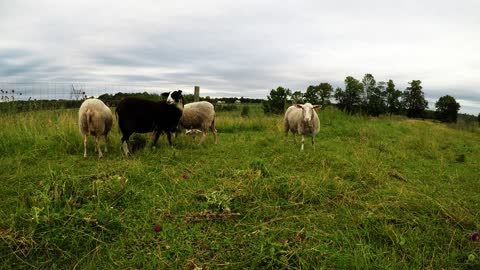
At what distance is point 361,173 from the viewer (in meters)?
5.41

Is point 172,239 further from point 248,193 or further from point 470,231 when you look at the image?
point 470,231

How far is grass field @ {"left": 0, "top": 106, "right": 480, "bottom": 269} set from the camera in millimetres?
2779

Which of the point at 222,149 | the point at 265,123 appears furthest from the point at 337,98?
the point at 222,149

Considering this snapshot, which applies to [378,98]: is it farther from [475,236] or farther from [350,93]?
[475,236]

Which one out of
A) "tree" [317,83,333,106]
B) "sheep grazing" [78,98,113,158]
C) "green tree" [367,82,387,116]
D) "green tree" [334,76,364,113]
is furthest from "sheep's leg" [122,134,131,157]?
"green tree" [367,82,387,116]

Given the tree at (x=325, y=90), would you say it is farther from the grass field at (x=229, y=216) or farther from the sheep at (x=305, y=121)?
the grass field at (x=229, y=216)

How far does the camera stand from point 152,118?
293 inches

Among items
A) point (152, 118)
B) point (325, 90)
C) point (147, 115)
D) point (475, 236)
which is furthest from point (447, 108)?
point (475, 236)

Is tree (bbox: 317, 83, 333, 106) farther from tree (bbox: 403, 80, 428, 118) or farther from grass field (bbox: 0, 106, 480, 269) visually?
grass field (bbox: 0, 106, 480, 269)

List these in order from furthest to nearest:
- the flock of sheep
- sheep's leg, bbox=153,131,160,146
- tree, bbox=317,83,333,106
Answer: tree, bbox=317,83,333,106 → sheep's leg, bbox=153,131,160,146 → the flock of sheep

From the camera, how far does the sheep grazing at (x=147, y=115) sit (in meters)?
6.88

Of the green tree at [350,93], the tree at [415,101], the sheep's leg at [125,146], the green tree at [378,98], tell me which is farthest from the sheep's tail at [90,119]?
the tree at [415,101]

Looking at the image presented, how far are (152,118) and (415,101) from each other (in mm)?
76407

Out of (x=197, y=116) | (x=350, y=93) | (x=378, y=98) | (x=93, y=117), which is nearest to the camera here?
(x=93, y=117)
